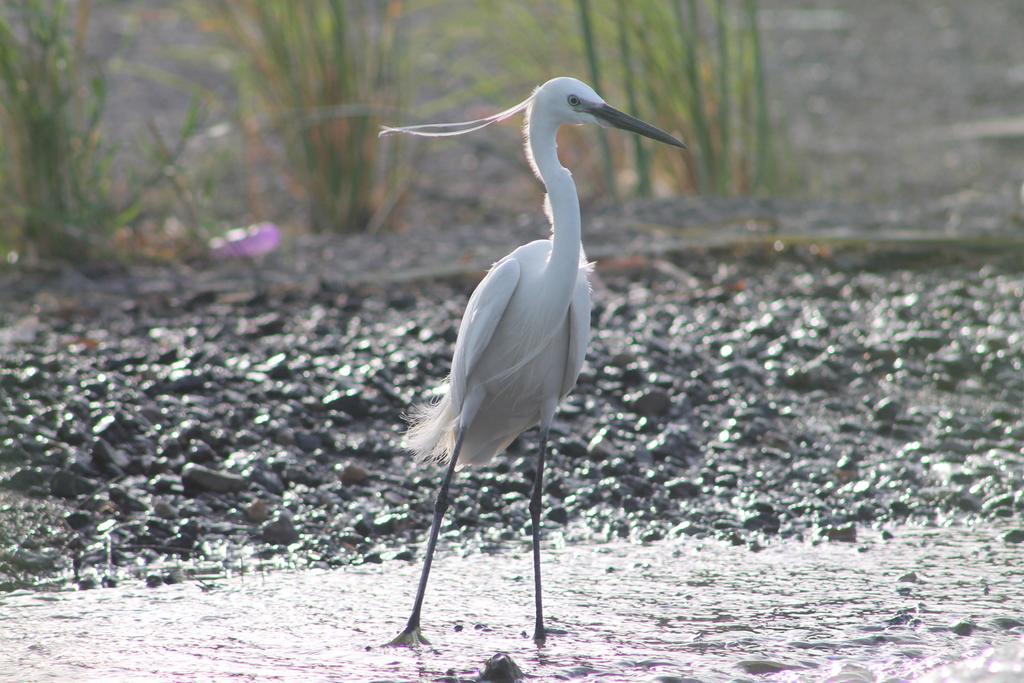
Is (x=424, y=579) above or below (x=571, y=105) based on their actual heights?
below

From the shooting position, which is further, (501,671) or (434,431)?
(434,431)

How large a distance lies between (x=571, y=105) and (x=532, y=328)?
628 millimetres

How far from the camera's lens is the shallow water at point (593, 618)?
10.1 feet

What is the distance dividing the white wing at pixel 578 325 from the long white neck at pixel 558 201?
0.60 feet

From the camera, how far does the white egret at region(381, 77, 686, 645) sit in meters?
3.41

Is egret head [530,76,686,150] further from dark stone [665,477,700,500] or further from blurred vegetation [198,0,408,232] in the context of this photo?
blurred vegetation [198,0,408,232]

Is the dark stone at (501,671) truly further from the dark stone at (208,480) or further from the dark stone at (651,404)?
the dark stone at (651,404)

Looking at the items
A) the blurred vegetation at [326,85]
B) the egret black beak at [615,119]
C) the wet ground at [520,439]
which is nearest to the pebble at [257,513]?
the wet ground at [520,439]

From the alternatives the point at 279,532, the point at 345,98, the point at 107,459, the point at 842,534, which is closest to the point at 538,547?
the point at 279,532

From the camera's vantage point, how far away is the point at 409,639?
327 centimetres

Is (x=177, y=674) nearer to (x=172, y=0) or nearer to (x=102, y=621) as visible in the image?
(x=102, y=621)

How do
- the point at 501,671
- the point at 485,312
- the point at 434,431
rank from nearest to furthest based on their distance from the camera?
1. the point at 501,671
2. the point at 485,312
3. the point at 434,431

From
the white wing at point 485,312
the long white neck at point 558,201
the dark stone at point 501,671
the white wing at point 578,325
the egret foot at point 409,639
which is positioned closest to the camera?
the dark stone at point 501,671

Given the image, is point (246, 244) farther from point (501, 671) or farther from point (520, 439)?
point (501, 671)
